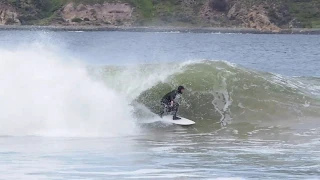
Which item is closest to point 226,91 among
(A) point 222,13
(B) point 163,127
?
(B) point 163,127

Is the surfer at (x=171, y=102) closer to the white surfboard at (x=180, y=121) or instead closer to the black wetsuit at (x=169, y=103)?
the black wetsuit at (x=169, y=103)

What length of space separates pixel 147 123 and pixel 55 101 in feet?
8.62

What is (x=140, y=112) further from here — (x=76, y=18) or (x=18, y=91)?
(x=76, y=18)

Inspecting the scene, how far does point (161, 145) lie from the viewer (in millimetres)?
21312

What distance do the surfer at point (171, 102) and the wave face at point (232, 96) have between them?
999 millimetres

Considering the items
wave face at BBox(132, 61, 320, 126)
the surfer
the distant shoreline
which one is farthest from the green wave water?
the distant shoreline

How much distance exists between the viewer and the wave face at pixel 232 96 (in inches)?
1067

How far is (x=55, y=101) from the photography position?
25234mm

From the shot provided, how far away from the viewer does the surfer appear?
82.1ft

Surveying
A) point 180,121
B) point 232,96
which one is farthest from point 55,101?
point 232,96

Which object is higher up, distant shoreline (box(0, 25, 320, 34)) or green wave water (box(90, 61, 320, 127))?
distant shoreline (box(0, 25, 320, 34))

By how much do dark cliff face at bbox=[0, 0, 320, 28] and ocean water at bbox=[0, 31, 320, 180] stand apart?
113661 mm

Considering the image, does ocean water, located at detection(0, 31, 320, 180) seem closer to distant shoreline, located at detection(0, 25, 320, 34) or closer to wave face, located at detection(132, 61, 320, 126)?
wave face, located at detection(132, 61, 320, 126)

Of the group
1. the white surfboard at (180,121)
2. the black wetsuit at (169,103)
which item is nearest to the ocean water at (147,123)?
the white surfboard at (180,121)
